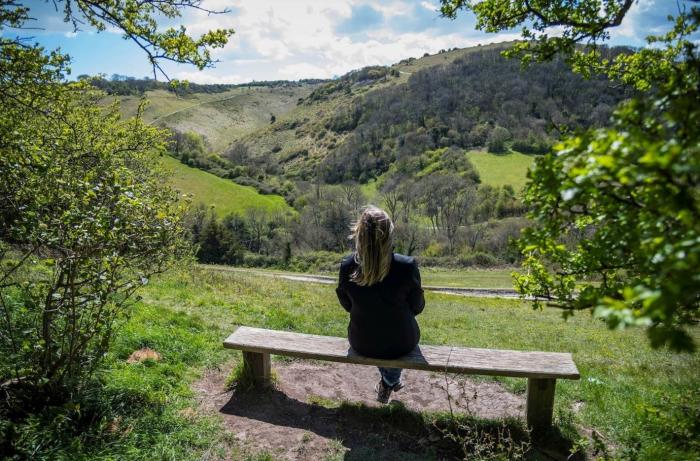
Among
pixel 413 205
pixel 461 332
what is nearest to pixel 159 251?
pixel 461 332

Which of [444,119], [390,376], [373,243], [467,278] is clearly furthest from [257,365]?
[444,119]

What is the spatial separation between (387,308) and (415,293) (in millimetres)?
341

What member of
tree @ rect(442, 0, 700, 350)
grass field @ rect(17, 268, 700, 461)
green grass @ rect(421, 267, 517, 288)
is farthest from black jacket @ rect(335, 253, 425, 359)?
green grass @ rect(421, 267, 517, 288)

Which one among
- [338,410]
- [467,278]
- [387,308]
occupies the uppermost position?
[387,308]

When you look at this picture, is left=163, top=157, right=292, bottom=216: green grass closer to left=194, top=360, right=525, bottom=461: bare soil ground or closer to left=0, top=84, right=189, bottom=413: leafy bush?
left=194, top=360, right=525, bottom=461: bare soil ground

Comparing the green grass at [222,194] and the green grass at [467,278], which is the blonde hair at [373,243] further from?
the green grass at [222,194]

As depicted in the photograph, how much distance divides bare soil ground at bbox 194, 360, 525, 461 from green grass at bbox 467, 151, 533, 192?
74.9 meters

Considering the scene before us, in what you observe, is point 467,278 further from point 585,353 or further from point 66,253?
point 66,253

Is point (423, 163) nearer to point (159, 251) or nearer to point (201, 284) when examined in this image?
point (201, 284)

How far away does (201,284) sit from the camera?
1305cm

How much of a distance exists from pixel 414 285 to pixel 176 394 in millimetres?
2899

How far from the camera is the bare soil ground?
4719 mm

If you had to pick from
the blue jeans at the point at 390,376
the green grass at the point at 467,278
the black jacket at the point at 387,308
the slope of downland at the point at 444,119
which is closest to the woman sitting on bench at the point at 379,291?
the black jacket at the point at 387,308

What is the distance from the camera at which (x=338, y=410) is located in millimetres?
5531
